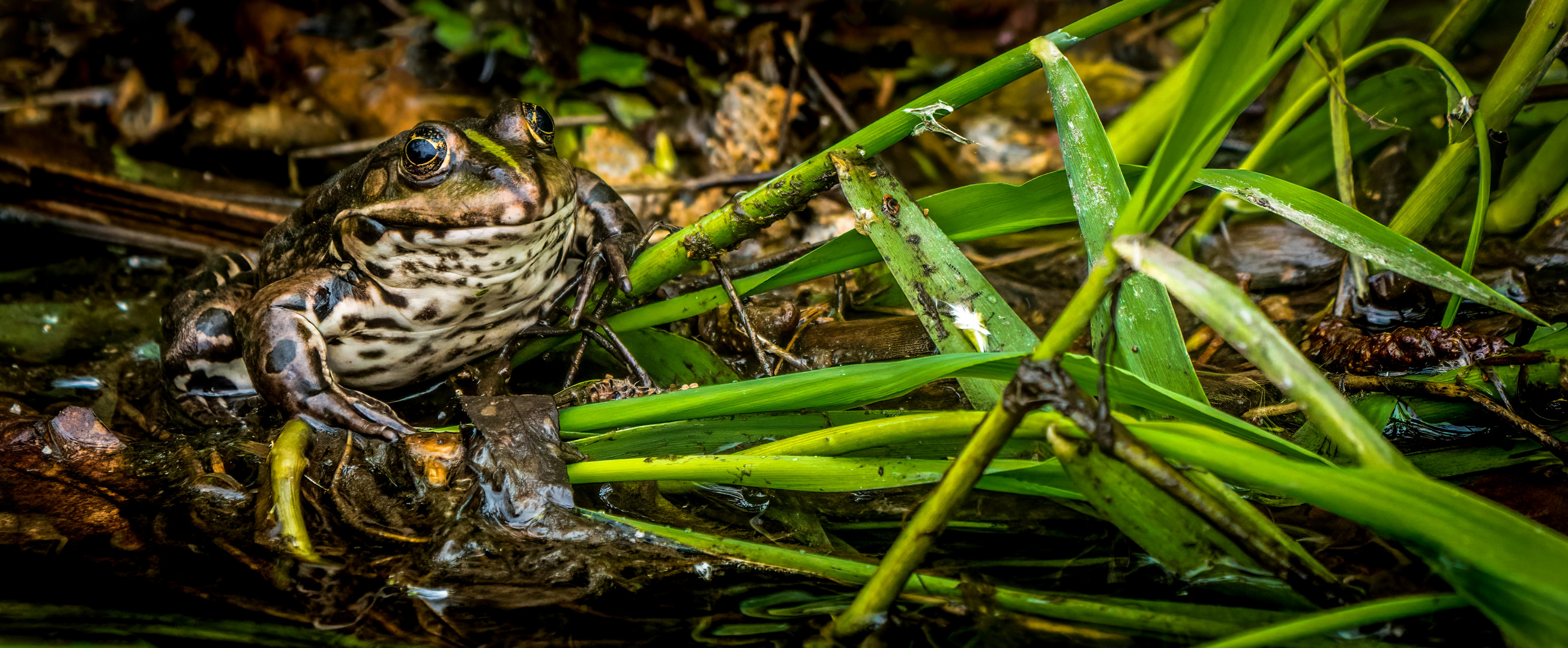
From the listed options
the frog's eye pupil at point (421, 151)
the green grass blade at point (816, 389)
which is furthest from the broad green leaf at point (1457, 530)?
the frog's eye pupil at point (421, 151)

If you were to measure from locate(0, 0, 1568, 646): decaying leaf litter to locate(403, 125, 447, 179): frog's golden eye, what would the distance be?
0.46 meters

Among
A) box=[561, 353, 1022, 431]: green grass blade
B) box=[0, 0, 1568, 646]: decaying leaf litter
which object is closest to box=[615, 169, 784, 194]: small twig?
box=[0, 0, 1568, 646]: decaying leaf litter

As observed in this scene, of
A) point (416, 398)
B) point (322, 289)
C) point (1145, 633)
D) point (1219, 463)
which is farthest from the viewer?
point (416, 398)

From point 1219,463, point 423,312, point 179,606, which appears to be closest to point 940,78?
point 423,312

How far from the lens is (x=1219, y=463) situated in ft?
3.44

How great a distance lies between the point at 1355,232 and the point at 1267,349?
28.1 inches

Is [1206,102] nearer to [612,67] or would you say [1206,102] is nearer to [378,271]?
[378,271]

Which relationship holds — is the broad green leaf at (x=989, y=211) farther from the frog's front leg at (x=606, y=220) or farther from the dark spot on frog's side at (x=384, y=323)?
the dark spot on frog's side at (x=384, y=323)

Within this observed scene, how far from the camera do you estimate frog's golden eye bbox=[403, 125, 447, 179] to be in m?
1.95

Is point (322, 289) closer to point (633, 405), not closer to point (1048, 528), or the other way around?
point (633, 405)

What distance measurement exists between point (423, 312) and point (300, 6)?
3109mm

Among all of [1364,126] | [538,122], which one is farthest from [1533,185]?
[538,122]

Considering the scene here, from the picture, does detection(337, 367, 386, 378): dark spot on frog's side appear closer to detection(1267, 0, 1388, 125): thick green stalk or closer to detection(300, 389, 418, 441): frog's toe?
detection(300, 389, 418, 441): frog's toe

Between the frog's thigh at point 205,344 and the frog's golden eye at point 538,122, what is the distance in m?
1.03
